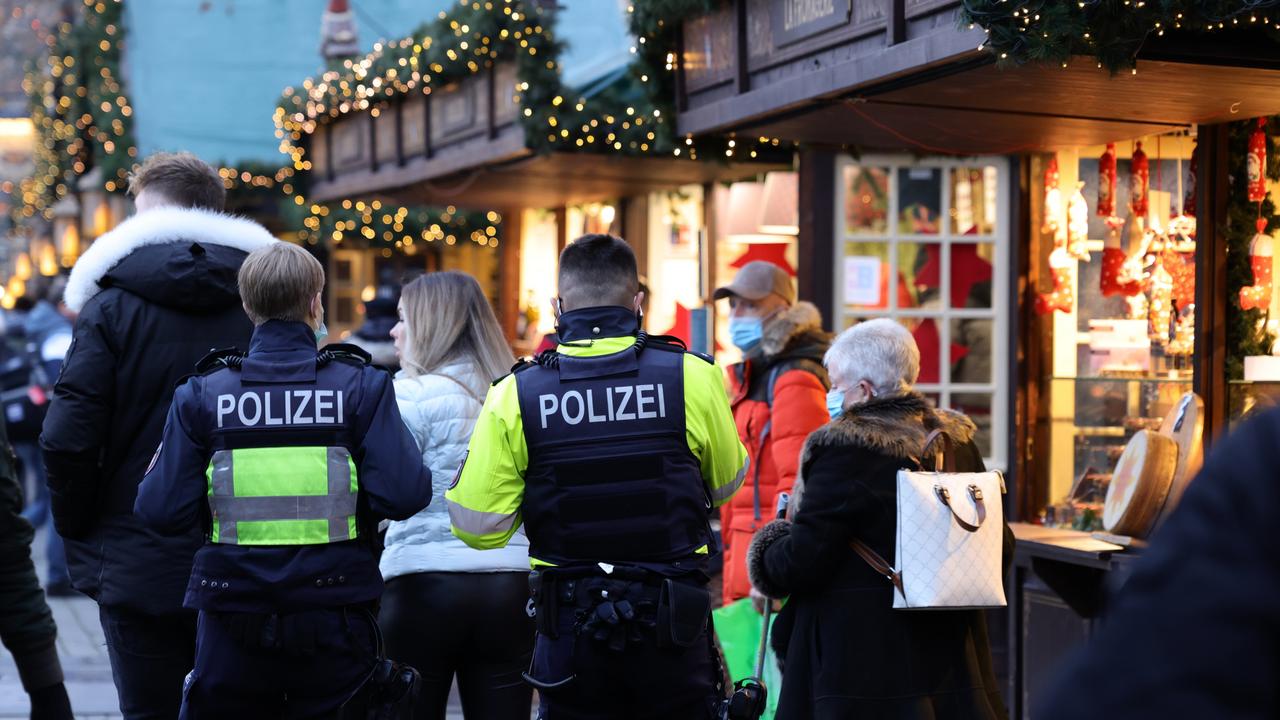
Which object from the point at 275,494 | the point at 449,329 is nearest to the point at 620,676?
the point at 275,494

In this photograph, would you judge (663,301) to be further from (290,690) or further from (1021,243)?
(290,690)

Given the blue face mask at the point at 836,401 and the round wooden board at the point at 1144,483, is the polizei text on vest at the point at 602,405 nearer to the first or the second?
the blue face mask at the point at 836,401

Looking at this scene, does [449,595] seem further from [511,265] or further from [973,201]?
[511,265]

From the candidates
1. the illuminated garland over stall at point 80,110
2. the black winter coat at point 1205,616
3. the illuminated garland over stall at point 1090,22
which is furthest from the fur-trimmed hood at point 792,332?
the illuminated garland over stall at point 80,110

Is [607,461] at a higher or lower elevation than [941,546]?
higher

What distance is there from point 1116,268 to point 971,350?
1065 millimetres

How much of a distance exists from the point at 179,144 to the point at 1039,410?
48.0 feet

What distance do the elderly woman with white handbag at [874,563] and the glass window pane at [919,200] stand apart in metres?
3.77

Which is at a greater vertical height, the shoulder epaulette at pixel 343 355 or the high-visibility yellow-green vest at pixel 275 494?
the shoulder epaulette at pixel 343 355

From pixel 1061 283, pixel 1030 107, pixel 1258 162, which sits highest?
A: pixel 1030 107

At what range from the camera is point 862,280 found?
26.6ft

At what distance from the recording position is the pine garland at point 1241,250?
6.18 metres

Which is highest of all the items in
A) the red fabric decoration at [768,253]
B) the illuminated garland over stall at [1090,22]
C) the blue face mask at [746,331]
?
the illuminated garland over stall at [1090,22]

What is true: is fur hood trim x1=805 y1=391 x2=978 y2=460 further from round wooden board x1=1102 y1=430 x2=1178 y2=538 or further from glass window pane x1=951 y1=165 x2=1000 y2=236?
glass window pane x1=951 y1=165 x2=1000 y2=236
